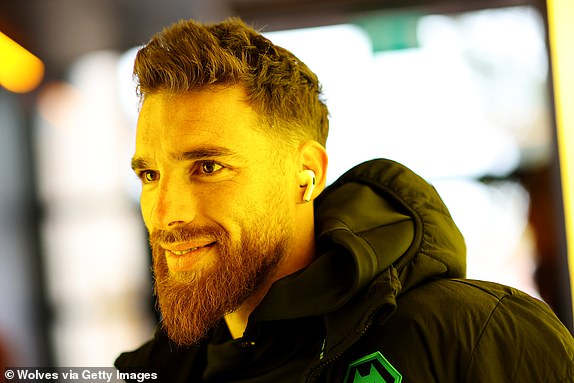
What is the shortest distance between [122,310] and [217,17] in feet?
3.71

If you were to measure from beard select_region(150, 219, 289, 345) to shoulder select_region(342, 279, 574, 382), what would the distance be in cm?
17

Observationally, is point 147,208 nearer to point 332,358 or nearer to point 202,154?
point 202,154

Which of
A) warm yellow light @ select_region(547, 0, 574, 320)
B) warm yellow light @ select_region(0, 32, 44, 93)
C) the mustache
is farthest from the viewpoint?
warm yellow light @ select_region(0, 32, 44, 93)

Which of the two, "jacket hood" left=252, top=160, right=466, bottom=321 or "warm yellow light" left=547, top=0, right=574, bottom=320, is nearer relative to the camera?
"jacket hood" left=252, top=160, right=466, bottom=321

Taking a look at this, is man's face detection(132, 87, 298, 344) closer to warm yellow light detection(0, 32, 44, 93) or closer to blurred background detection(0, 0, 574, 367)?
blurred background detection(0, 0, 574, 367)

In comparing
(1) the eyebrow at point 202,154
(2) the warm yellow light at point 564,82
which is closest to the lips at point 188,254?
(1) the eyebrow at point 202,154

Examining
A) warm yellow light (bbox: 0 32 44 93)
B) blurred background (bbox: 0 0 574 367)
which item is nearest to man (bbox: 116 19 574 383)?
blurred background (bbox: 0 0 574 367)

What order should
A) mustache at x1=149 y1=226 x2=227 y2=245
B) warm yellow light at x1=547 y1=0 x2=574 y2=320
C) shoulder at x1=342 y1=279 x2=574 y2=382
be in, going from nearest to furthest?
shoulder at x1=342 y1=279 x2=574 y2=382
mustache at x1=149 y1=226 x2=227 y2=245
warm yellow light at x1=547 y1=0 x2=574 y2=320

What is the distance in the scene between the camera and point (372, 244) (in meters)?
0.83

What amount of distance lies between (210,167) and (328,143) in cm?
129

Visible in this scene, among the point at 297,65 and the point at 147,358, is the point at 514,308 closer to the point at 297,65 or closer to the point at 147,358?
the point at 297,65

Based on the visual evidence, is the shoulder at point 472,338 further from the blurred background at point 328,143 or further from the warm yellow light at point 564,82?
the warm yellow light at point 564,82

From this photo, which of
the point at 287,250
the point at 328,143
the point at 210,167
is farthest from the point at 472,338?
the point at 328,143

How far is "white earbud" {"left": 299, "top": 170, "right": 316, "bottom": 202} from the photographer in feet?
3.01
